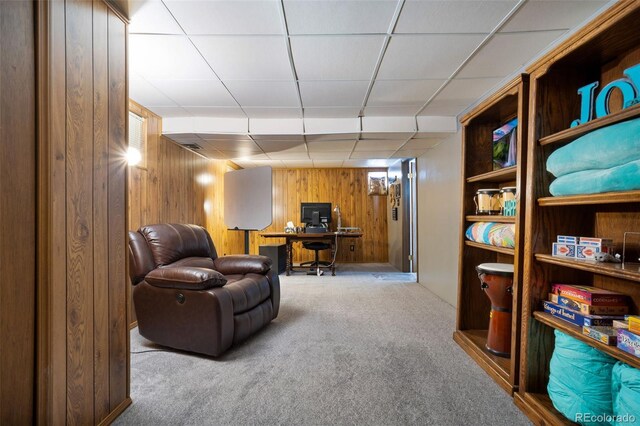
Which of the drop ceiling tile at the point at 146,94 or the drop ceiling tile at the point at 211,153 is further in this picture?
the drop ceiling tile at the point at 211,153

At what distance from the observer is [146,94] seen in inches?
105

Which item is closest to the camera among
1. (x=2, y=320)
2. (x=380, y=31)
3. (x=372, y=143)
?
(x=2, y=320)

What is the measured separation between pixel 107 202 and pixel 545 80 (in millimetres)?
2318

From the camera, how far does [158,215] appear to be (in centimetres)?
326

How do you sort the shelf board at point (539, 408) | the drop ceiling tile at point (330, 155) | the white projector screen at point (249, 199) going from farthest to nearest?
the drop ceiling tile at point (330, 155), the white projector screen at point (249, 199), the shelf board at point (539, 408)

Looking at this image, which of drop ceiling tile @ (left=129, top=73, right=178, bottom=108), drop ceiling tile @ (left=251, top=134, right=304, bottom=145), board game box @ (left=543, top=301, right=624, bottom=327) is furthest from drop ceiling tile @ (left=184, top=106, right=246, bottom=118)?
board game box @ (left=543, top=301, right=624, bottom=327)

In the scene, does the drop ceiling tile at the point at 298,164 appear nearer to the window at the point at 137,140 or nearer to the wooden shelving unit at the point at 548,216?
the window at the point at 137,140

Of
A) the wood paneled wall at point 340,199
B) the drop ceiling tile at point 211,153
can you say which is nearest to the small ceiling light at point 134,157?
the drop ceiling tile at point 211,153

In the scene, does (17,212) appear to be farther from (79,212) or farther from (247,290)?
(247,290)

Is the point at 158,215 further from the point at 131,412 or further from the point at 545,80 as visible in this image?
the point at 545,80

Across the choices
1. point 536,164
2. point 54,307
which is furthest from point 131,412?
point 536,164

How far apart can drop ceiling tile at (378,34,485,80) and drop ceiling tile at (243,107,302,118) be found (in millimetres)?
1090

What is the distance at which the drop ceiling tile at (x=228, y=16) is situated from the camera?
5.01 feet

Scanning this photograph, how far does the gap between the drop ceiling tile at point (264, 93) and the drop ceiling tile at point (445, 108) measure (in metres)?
1.35
